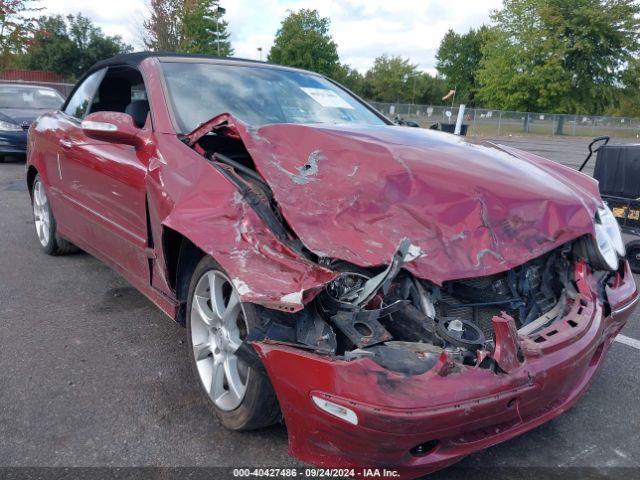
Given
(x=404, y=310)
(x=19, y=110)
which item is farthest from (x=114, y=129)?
(x=19, y=110)

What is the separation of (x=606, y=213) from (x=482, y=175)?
859 millimetres

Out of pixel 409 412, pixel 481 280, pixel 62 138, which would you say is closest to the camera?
pixel 409 412

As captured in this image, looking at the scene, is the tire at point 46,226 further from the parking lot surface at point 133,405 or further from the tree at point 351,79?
the tree at point 351,79

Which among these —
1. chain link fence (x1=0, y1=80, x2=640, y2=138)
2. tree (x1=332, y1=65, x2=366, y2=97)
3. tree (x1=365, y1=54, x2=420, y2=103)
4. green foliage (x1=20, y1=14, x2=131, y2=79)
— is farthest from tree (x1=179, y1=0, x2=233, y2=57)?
tree (x1=365, y1=54, x2=420, y2=103)

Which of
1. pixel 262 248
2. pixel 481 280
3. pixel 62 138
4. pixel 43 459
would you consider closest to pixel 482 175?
pixel 481 280

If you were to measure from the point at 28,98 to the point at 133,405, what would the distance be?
1156 cm

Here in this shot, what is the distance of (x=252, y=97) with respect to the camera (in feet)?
12.0

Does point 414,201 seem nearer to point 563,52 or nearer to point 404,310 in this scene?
point 404,310

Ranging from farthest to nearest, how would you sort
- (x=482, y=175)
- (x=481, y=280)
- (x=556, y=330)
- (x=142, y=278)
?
(x=142, y=278) → (x=482, y=175) → (x=481, y=280) → (x=556, y=330)

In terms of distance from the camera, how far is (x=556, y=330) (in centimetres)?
225

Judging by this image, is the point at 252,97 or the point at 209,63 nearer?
the point at 252,97

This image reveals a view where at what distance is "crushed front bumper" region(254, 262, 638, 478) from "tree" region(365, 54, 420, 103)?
255 feet

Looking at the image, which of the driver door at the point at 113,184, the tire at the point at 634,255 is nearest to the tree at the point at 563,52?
the tire at the point at 634,255

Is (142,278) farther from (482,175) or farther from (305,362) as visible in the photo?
(482,175)
